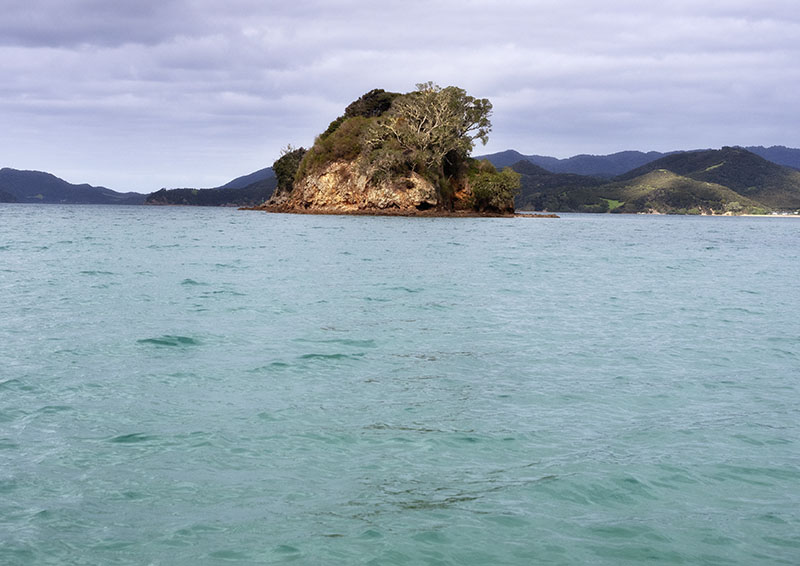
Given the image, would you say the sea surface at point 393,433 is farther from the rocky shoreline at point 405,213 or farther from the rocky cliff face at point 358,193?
the rocky cliff face at point 358,193

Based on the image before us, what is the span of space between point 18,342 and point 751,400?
13.3m

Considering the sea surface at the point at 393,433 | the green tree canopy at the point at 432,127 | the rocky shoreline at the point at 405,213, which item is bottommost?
the sea surface at the point at 393,433

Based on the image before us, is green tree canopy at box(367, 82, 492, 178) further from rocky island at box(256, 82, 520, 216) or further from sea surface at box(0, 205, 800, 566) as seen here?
sea surface at box(0, 205, 800, 566)

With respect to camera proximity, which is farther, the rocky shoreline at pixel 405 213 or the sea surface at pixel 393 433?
the rocky shoreline at pixel 405 213

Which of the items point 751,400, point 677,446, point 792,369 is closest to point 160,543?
point 677,446

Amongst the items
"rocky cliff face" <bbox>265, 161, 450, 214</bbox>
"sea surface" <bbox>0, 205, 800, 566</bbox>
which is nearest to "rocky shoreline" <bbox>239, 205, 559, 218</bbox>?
"rocky cliff face" <bbox>265, 161, 450, 214</bbox>

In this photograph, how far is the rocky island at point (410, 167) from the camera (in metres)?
105

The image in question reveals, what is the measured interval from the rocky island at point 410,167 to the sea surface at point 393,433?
89122 millimetres

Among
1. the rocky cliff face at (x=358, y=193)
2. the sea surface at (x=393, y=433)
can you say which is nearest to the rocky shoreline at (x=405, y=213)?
the rocky cliff face at (x=358, y=193)

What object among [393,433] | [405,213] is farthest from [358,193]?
[393,433]

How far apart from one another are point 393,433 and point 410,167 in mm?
101570

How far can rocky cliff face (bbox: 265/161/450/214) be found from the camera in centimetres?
10625

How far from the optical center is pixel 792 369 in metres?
11.7

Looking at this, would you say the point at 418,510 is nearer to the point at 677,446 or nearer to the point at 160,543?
the point at 160,543
